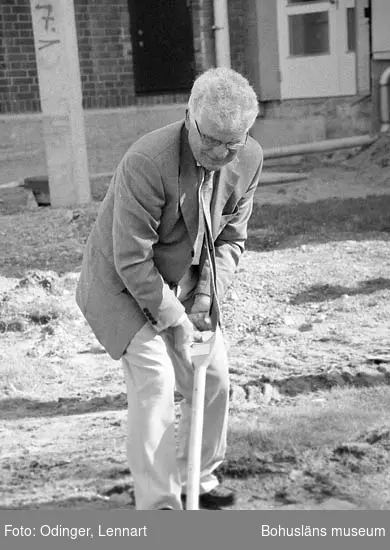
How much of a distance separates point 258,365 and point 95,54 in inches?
335

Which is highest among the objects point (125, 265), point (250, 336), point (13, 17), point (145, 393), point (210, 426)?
point (13, 17)

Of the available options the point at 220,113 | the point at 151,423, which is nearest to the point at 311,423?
the point at 151,423

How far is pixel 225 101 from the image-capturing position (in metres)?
3.54

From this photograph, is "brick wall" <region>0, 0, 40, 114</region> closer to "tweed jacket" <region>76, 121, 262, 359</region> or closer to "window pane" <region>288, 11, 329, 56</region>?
"window pane" <region>288, 11, 329, 56</region>

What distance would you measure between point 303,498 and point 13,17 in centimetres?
1039

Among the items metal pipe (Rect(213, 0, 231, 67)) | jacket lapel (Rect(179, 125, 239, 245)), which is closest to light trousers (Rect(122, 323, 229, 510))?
jacket lapel (Rect(179, 125, 239, 245))

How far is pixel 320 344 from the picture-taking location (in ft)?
22.0

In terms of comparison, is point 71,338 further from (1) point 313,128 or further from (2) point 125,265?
(1) point 313,128

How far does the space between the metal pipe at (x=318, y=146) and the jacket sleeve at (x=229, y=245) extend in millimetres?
8595

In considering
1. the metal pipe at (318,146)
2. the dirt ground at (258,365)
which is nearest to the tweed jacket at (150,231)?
the dirt ground at (258,365)

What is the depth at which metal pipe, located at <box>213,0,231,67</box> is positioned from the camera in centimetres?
1404

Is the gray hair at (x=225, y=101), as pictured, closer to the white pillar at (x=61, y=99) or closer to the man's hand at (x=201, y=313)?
the man's hand at (x=201, y=313)

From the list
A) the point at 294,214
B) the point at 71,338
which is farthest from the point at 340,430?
the point at 294,214

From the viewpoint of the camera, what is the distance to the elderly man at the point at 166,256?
3672 mm
